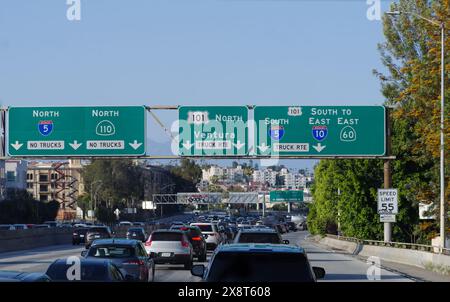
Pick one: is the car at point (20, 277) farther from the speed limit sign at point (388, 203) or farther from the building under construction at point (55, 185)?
the building under construction at point (55, 185)

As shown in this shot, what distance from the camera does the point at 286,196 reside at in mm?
136000

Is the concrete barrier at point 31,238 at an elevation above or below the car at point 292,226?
above

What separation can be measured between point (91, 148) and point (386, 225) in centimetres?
1543

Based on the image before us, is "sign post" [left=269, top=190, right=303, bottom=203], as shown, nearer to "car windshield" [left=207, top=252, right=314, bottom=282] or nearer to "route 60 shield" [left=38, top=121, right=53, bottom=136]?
"route 60 shield" [left=38, top=121, right=53, bottom=136]

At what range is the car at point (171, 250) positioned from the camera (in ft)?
109

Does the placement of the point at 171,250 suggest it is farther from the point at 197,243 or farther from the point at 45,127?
the point at 45,127

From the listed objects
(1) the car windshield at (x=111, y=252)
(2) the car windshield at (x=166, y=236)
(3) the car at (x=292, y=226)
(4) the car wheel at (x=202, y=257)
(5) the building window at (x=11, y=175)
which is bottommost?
(3) the car at (x=292, y=226)

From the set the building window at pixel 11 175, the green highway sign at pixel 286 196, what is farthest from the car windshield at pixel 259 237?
the building window at pixel 11 175

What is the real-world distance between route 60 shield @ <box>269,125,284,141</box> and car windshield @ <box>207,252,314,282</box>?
33.2m

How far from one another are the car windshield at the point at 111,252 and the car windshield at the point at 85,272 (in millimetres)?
6529

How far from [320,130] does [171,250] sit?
1374 cm

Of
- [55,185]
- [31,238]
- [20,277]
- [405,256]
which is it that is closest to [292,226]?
[55,185]
